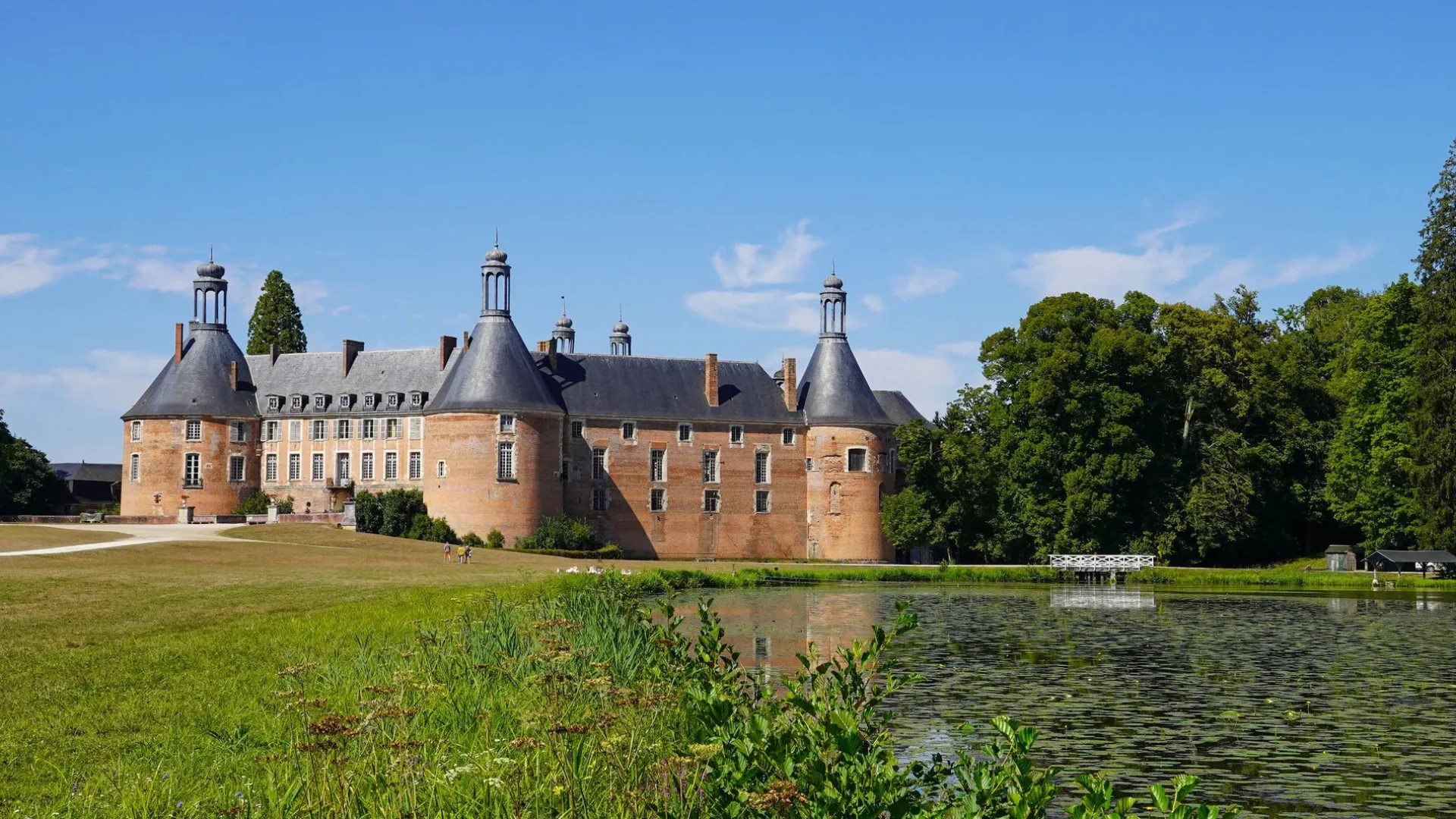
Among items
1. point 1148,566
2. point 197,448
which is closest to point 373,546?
point 197,448

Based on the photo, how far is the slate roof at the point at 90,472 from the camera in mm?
89625

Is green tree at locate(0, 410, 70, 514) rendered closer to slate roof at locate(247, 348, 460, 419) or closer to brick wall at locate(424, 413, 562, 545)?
slate roof at locate(247, 348, 460, 419)

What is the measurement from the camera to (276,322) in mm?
65500

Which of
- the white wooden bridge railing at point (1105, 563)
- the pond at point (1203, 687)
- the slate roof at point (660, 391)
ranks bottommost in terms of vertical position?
the pond at point (1203, 687)

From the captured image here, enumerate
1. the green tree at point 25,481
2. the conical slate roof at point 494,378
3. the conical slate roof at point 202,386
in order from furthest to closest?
the green tree at point 25,481, the conical slate roof at point 202,386, the conical slate roof at point 494,378

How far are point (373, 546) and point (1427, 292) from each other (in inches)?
1270

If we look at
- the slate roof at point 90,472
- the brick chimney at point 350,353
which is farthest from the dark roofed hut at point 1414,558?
the slate roof at point 90,472

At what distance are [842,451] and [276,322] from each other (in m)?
25.6

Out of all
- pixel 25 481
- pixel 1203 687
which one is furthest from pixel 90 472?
pixel 1203 687

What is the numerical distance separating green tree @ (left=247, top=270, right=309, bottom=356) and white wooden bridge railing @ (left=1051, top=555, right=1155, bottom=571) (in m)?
35.3

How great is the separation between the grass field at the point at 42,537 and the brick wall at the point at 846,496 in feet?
86.3

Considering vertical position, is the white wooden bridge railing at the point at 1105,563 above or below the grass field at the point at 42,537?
below

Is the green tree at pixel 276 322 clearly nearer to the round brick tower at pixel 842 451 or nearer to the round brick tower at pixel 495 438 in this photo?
the round brick tower at pixel 495 438

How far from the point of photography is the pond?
11.9m
